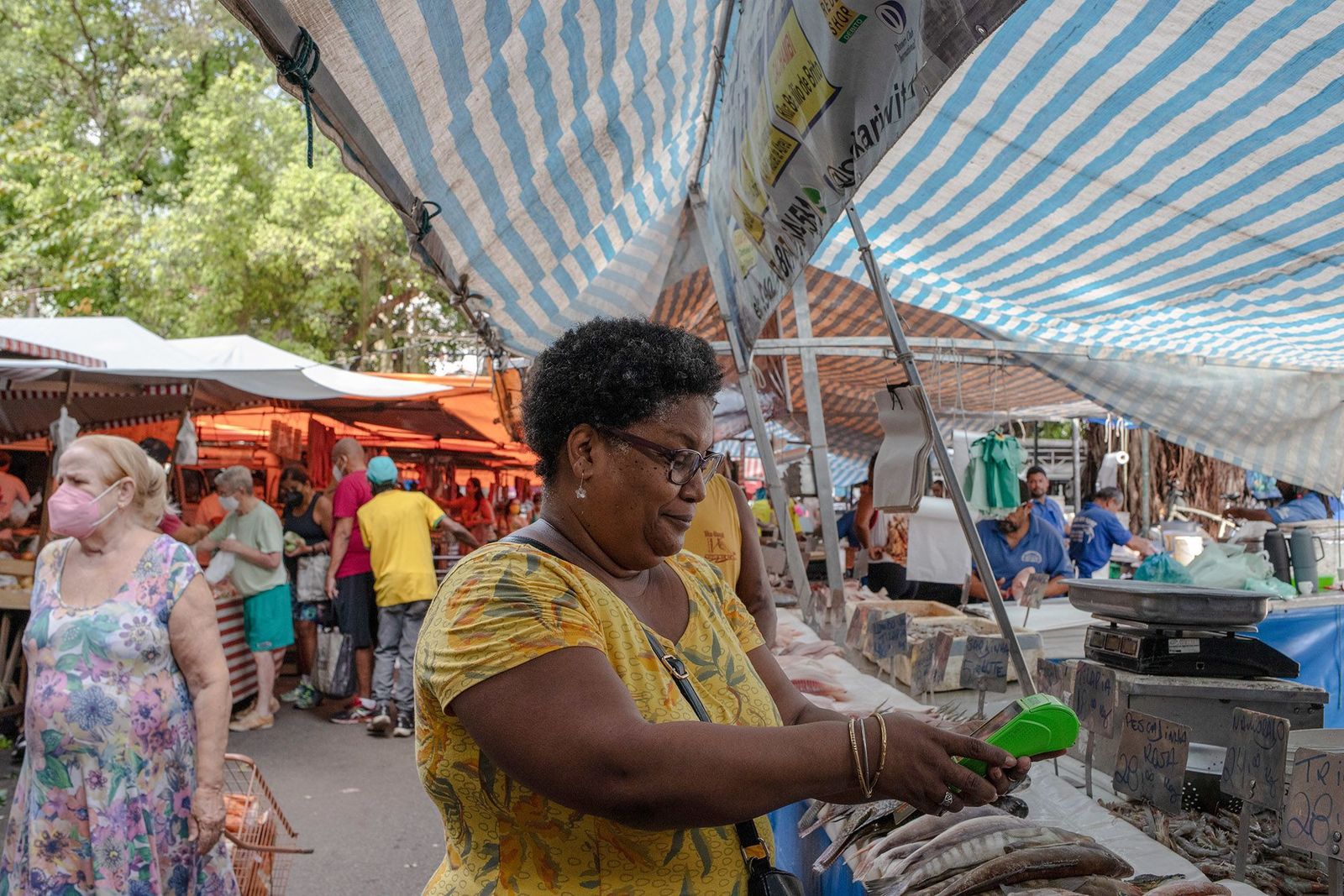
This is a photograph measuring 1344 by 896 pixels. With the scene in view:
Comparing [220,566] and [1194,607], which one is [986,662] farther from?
[220,566]

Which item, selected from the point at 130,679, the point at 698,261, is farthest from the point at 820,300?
the point at 130,679

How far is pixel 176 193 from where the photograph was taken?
21422 mm

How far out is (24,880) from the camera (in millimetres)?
3045

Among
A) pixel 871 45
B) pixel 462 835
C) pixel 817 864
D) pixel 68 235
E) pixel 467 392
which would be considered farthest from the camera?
pixel 68 235

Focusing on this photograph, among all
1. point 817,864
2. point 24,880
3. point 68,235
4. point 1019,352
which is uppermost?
point 68,235

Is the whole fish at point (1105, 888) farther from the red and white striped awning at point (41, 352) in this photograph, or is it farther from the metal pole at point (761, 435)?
the red and white striped awning at point (41, 352)

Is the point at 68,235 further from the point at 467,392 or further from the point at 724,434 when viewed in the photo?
the point at 724,434

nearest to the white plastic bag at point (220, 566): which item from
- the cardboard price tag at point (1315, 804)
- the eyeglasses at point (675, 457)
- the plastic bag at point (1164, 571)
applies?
the plastic bag at point (1164, 571)

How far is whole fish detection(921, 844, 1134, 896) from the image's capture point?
6.62 ft

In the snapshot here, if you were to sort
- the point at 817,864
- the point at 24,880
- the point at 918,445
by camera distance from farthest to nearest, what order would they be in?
the point at 918,445 → the point at 24,880 → the point at 817,864

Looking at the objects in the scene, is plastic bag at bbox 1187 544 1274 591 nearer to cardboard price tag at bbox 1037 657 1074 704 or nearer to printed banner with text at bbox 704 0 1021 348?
cardboard price tag at bbox 1037 657 1074 704

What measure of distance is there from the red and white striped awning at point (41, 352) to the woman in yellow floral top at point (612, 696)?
19.8ft

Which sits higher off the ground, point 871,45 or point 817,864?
point 871,45

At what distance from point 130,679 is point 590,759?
96.2 inches
